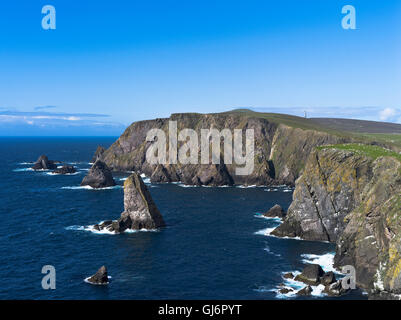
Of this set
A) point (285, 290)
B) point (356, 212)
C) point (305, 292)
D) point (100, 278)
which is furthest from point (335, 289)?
point (100, 278)

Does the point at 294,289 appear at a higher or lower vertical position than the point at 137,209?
lower

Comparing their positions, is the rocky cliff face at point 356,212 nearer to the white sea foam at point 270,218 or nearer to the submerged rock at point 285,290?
the submerged rock at point 285,290

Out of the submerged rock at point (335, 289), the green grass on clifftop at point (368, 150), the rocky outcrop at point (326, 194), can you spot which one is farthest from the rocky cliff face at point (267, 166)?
the submerged rock at point (335, 289)

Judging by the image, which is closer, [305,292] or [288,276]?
[305,292]

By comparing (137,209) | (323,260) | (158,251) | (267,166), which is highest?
(267,166)

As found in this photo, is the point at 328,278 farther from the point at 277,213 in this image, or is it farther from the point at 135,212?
the point at 135,212

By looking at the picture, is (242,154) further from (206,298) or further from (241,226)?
(206,298)
